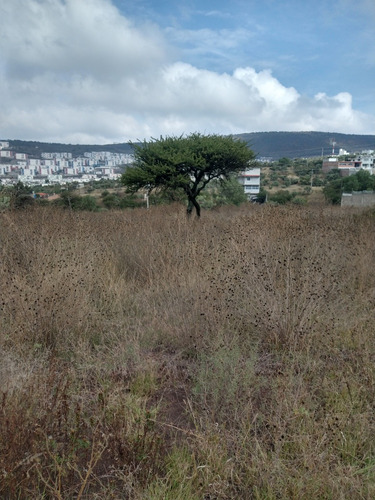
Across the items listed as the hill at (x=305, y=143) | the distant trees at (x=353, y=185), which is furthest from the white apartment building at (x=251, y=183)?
the hill at (x=305, y=143)

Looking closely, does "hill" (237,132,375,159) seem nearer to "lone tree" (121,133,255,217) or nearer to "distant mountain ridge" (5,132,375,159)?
"distant mountain ridge" (5,132,375,159)

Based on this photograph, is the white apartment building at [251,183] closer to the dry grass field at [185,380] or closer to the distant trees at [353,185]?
the distant trees at [353,185]

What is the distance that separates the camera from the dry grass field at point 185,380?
6.50 ft

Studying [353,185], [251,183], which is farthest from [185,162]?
[251,183]

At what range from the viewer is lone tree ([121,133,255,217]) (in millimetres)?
16484

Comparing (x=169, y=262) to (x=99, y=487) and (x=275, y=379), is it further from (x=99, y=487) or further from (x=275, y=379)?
(x=99, y=487)

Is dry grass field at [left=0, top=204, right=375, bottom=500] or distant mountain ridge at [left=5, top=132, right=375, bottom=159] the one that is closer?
dry grass field at [left=0, top=204, right=375, bottom=500]

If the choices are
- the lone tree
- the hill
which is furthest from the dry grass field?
the hill

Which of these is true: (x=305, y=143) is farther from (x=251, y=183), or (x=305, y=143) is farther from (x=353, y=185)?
(x=353, y=185)

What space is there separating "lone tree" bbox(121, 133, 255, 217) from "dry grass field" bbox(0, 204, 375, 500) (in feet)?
35.9

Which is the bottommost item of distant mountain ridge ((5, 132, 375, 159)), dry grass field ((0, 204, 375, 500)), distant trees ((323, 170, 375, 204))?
dry grass field ((0, 204, 375, 500))

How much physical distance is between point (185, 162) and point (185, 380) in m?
14.4

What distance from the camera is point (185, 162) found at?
16.6 meters

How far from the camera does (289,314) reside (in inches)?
145
